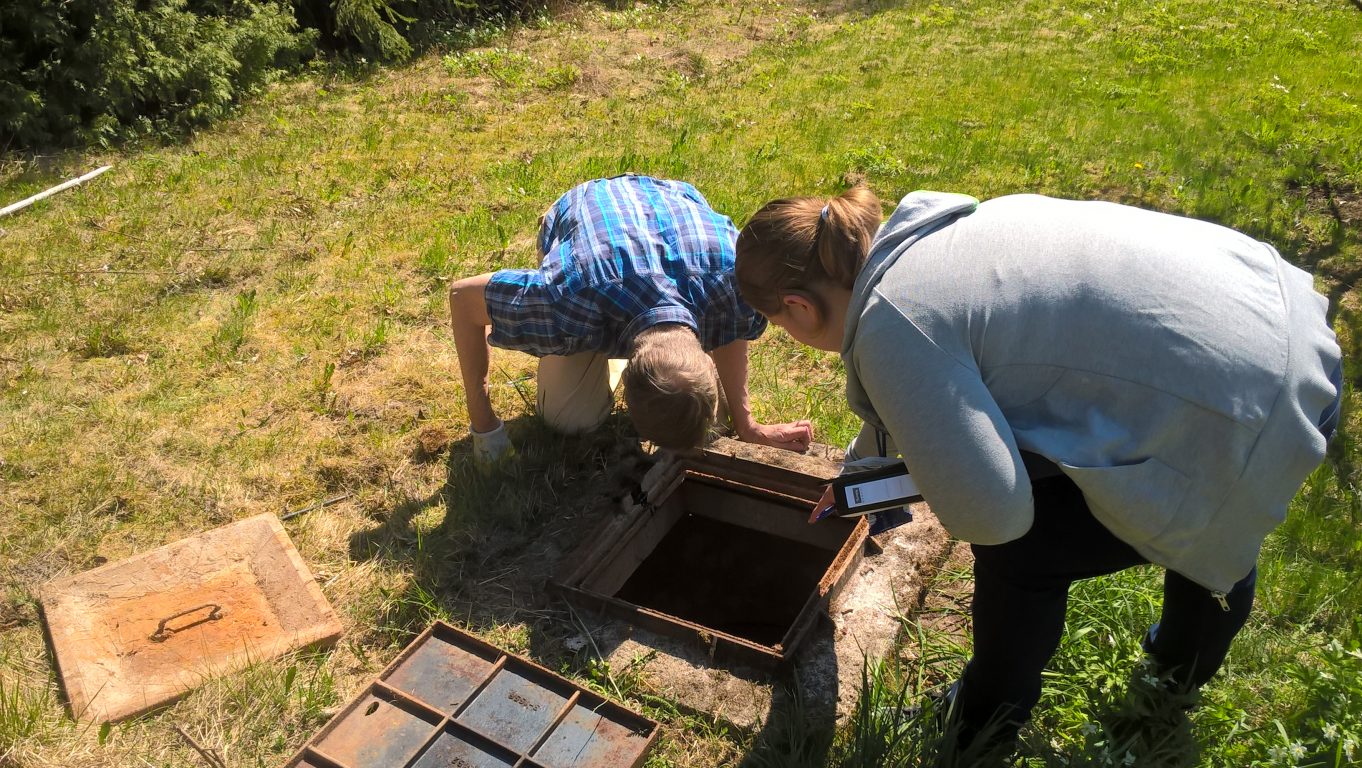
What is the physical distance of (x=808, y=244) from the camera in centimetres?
194

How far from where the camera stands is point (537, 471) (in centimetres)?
346

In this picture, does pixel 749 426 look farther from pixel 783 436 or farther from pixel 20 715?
pixel 20 715

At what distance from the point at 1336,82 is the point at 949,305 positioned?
7.66 meters

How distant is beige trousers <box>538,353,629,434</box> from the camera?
11.4ft

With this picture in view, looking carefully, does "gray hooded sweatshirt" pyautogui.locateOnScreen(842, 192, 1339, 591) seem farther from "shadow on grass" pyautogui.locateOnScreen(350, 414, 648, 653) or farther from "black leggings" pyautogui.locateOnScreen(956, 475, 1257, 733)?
"shadow on grass" pyautogui.locateOnScreen(350, 414, 648, 653)

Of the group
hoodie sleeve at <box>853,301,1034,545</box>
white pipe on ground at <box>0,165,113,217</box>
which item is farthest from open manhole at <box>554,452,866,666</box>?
white pipe on ground at <box>0,165,113,217</box>

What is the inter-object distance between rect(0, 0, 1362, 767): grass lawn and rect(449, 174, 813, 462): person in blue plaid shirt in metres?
0.39

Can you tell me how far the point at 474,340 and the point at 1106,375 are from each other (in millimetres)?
2102

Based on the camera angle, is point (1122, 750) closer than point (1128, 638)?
Yes

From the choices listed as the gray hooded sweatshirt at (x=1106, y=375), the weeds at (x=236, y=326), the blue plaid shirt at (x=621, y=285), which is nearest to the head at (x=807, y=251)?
the gray hooded sweatshirt at (x=1106, y=375)

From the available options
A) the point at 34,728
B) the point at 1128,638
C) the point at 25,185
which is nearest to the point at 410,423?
the point at 34,728

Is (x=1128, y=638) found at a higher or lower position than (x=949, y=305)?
lower

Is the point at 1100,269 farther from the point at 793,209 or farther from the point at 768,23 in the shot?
the point at 768,23

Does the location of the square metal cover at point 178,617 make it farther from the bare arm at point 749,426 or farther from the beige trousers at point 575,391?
the bare arm at point 749,426
